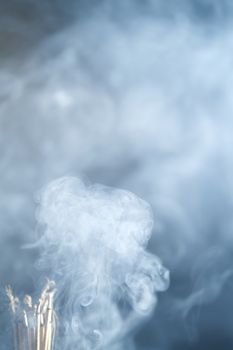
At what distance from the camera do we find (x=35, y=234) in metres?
8.79

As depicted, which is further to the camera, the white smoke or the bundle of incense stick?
the white smoke

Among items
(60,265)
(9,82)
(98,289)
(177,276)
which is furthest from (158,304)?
(9,82)

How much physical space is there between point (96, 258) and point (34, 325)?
2192mm

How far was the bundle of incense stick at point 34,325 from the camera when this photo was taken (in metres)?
6.32

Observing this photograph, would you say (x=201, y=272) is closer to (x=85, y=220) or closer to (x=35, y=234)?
(x=85, y=220)

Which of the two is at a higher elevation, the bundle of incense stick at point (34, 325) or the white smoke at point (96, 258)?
the white smoke at point (96, 258)

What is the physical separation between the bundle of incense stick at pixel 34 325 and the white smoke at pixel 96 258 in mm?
1570

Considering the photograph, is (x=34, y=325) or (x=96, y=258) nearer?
(x=34, y=325)

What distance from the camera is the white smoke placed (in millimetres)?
8430

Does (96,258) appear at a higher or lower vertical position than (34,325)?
higher

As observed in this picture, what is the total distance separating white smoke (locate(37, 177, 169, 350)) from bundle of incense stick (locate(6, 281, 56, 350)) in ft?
5.15

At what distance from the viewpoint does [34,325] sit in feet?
21.5

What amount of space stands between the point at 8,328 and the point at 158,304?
2834 mm

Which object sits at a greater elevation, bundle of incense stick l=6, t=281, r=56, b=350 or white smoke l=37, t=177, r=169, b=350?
white smoke l=37, t=177, r=169, b=350
